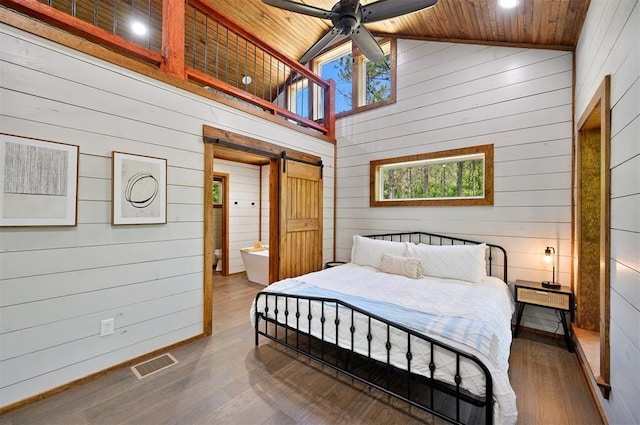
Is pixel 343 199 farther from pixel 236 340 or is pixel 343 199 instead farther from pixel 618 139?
pixel 618 139

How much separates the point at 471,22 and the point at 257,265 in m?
4.81

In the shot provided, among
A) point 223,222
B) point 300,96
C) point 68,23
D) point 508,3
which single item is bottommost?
point 223,222

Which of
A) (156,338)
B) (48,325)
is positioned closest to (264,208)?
(156,338)

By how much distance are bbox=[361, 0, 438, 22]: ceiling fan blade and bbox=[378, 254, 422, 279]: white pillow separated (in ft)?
8.32

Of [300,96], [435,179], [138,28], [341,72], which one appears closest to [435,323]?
[435,179]

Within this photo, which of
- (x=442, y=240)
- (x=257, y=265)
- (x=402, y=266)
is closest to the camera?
(x=402, y=266)

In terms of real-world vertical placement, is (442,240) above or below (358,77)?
below

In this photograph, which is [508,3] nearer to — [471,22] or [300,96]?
[471,22]

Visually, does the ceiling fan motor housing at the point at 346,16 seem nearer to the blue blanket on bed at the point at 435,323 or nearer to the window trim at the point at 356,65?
the window trim at the point at 356,65

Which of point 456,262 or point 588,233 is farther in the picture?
point 456,262

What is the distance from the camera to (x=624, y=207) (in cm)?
144

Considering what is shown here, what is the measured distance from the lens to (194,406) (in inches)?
76.3

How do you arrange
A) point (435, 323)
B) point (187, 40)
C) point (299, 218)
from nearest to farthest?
1. point (435, 323)
2. point (299, 218)
3. point (187, 40)

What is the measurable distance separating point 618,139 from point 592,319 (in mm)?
2023
